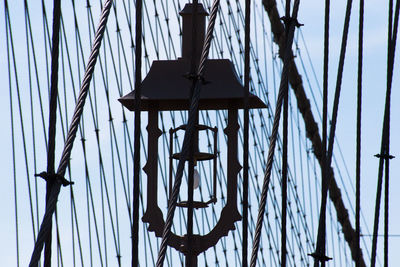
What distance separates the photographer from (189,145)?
8.83 ft

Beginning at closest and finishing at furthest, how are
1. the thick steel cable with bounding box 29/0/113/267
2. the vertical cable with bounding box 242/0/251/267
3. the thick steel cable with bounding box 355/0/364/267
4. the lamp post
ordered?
1. the thick steel cable with bounding box 29/0/113/267
2. the vertical cable with bounding box 242/0/251/267
3. the lamp post
4. the thick steel cable with bounding box 355/0/364/267

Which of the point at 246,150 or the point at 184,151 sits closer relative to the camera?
the point at 184,151

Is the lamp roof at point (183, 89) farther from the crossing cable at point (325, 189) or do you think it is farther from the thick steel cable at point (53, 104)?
the thick steel cable at point (53, 104)

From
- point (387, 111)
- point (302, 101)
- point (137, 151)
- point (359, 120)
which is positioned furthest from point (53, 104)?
point (302, 101)

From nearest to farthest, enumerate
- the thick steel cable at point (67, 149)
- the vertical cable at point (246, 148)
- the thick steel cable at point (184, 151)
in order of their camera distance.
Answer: the thick steel cable at point (67, 149)
the thick steel cable at point (184, 151)
the vertical cable at point (246, 148)

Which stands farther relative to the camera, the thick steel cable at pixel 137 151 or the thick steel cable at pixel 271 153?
the thick steel cable at pixel 271 153

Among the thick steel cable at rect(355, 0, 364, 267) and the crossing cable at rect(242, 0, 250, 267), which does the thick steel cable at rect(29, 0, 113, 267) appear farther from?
the thick steel cable at rect(355, 0, 364, 267)

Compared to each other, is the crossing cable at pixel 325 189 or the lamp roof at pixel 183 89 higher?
the lamp roof at pixel 183 89

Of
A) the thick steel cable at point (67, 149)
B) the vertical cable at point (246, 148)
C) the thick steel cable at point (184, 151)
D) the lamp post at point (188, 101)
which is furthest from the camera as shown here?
the lamp post at point (188, 101)

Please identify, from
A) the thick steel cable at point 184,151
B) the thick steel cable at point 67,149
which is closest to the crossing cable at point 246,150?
the thick steel cable at point 184,151

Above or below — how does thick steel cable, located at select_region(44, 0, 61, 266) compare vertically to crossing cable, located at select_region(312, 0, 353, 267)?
above

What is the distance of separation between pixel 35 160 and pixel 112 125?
41.3 inches

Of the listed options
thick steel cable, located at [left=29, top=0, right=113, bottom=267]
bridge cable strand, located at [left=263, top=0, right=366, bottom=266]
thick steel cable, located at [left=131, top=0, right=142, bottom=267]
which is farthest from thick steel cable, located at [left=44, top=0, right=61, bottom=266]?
bridge cable strand, located at [left=263, top=0, right=366, bottom=266]

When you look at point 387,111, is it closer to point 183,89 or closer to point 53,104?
point 183,89
